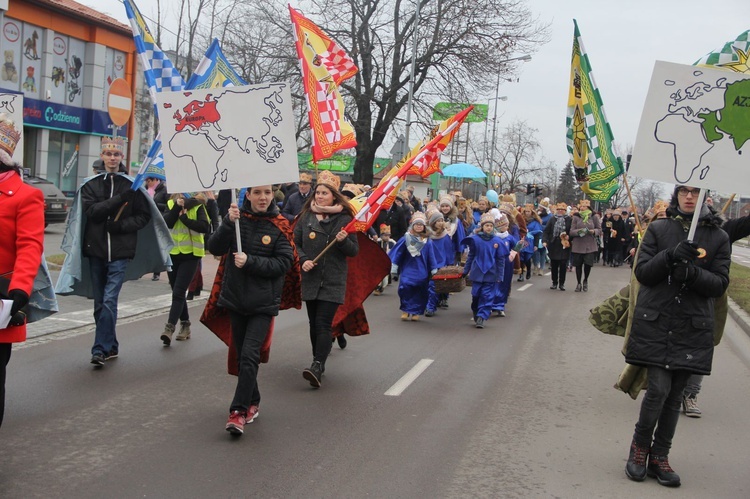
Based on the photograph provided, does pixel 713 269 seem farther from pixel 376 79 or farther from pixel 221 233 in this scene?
pixel 376 79

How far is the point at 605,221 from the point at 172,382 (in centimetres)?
2323

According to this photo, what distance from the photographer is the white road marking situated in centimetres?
730

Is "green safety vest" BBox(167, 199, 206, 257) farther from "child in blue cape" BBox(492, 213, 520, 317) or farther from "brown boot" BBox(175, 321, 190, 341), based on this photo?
"child in blue cape" BBox(492, 213, 520, 317)

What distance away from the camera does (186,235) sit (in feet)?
29.7

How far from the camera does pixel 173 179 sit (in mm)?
5805

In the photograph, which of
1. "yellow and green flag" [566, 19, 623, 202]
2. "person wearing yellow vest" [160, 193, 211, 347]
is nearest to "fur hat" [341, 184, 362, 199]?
"person wearing yellow vest" [160, 193, 211, 347]

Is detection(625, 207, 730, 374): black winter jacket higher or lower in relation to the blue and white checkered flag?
lower

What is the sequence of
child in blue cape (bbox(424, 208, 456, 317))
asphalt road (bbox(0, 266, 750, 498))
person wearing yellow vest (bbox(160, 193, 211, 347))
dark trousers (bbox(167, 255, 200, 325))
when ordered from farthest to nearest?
child in blue cape (bbox(424, 208, 456, 317)) → person wearing yellow vest (bbox(160, 193, 211, 347)) → dark trousers (bbox(167, 255, 200, 325)) → asphalt road (bbox(0, 266, 750, 498))

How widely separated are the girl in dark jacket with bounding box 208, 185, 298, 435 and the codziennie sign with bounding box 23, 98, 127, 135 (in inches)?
1033

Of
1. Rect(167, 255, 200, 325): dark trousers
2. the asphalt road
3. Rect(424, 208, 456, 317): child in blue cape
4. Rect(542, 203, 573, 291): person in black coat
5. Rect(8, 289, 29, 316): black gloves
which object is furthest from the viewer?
Rect(542, 203, 573, 291): person in black coat

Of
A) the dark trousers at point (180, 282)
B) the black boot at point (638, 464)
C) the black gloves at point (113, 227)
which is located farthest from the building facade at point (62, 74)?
the black boot at point (638, 464)

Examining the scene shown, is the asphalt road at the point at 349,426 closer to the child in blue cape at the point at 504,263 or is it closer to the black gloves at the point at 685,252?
the black gloves at the point at 685,252

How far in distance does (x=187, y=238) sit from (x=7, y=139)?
14.2 ft

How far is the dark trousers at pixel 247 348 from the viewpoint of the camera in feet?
18.6
